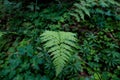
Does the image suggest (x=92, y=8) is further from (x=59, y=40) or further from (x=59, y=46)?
(x=59, y=46)

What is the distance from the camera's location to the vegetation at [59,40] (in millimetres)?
2951

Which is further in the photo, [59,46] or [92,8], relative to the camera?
[92,8]

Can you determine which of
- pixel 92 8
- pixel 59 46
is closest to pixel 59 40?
pixel 59 46

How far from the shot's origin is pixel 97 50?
3254 mm

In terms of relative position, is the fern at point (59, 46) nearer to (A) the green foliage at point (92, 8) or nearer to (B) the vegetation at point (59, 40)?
(B) the vegetation at point (59, 40)

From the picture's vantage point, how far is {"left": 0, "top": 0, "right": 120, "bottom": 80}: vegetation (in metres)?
2.95

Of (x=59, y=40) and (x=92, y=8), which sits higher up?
(x=92, y=8)

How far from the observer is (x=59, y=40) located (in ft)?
9.43

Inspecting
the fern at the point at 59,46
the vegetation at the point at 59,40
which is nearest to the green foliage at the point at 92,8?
the vegetation at the point at 59,40

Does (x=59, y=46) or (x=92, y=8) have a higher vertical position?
(x=92, y=8)

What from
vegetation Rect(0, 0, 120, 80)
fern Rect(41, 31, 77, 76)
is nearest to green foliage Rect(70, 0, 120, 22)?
vegetation Rect(0, 0, 120, 80)

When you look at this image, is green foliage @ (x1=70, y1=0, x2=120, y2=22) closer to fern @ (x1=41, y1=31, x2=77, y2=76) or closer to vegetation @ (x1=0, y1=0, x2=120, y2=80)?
vegetation @ (x1=0, y1=0, x2=120, y2=80)

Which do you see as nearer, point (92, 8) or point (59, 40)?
point (59, 40)

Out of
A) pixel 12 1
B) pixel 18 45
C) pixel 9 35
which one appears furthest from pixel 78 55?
pixel 12 1
